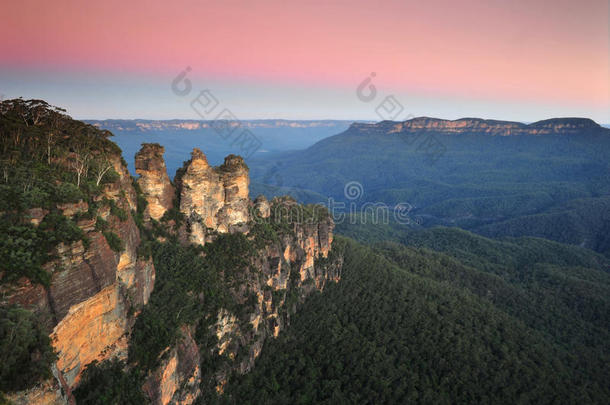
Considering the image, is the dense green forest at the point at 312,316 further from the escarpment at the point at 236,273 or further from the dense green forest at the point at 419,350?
the escarpment at the point at 236,273

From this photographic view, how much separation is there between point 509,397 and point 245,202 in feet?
151

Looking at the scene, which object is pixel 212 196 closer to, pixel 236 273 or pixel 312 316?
pixel 236 273

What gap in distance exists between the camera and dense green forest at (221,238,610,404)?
37.4 m

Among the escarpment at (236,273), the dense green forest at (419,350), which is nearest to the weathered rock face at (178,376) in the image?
the escarpment at (236,273)

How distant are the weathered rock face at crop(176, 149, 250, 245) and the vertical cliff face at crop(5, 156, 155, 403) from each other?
11.7m

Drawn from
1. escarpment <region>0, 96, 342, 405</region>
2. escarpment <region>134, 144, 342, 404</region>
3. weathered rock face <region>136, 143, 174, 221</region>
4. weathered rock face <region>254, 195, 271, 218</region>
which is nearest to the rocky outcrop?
escarpment <region>134, 144, 342, 404</region>

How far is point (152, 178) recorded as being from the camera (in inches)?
1318

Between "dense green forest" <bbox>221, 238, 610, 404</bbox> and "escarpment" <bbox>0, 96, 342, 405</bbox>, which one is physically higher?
"escarpment" <bbox>0, 96, 342, 405</bbox>

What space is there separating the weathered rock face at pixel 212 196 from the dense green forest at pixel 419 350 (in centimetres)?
1956

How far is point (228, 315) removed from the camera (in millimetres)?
34562

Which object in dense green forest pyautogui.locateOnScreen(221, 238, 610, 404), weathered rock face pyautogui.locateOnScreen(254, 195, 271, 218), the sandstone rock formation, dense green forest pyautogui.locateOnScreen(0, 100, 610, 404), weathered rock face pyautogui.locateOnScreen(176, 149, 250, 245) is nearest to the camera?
the sandstone rock formation

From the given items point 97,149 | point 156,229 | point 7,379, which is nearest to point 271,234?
point 156,229

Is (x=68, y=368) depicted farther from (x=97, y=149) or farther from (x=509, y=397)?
(x=509, y=397)

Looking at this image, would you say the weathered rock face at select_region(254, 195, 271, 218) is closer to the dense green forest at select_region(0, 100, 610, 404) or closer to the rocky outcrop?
the dense green forest at select_region(0, 100, 610, 404)
